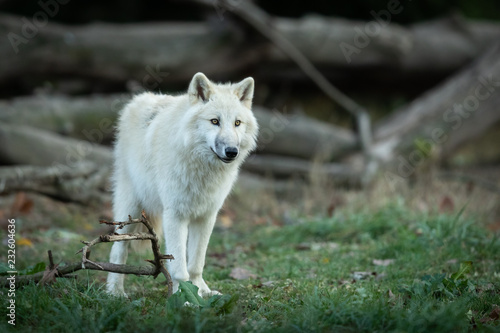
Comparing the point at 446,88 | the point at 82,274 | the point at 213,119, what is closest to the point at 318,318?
the point at 213,119

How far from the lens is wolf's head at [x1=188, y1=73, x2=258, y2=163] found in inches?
170

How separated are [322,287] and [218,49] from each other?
24.1 ft

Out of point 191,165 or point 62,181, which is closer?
point 191,165

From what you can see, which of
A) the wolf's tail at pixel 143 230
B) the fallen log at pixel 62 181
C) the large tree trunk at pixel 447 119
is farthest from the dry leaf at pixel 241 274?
the large tree trunk at pixel 447 119

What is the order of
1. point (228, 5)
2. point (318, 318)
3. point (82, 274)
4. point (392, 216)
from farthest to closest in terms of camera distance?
1. point (228, 5)
2. point (392, 216)
3. point (82, 274)
4. point (318, 318)

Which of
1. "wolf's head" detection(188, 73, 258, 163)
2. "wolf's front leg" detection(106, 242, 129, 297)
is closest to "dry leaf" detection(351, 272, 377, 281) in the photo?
"wolf's head" detection(188, 73, 258, 163)

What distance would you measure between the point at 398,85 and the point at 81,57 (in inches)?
317

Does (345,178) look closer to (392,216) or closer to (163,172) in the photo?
(392,216)


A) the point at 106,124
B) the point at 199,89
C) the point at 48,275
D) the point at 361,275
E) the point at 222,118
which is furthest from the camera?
the point at 106,124

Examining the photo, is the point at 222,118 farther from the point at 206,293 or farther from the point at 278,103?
the point at 278,103

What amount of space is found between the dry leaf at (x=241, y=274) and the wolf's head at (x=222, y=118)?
128cm

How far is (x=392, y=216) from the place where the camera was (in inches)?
279

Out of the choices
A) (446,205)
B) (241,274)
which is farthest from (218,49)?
(241,274)

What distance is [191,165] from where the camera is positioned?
4520 millimetres
